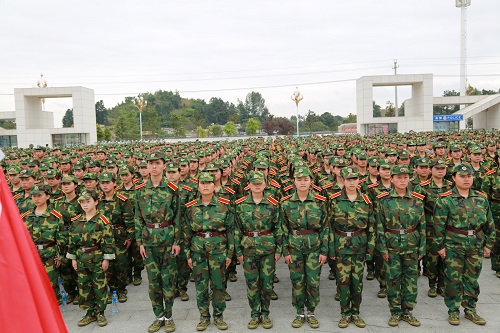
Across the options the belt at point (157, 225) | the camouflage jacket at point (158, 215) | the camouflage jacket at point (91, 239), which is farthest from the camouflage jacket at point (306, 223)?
the camouflage jacket at point (91, 239)

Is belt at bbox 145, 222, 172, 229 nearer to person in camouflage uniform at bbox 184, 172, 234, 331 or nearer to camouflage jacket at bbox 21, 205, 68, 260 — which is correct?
person in camouflage uniform at bbox 184, 172, 234, 331

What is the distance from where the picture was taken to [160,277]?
5277 mm

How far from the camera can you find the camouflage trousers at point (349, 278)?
517cm

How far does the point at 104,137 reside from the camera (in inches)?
Answer: 2361

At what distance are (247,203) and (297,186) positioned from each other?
0.70 metres

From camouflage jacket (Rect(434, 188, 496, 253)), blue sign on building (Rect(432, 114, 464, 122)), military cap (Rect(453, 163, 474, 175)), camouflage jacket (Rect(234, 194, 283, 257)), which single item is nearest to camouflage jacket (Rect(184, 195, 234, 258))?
camouflage jacket (Rect(234, 194, 283, 257))

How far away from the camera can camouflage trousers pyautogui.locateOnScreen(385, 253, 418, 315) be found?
201 inches

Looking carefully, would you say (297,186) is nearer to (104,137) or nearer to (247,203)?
(247,203)

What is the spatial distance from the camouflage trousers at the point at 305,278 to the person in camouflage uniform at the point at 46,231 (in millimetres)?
3284

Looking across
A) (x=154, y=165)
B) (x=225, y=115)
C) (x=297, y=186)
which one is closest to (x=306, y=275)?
(x=297, y=186)

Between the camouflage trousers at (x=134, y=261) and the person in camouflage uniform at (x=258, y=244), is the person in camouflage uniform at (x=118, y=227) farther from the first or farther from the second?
the person in camouflage uniform at (x=258, y=244)

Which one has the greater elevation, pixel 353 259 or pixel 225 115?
pixel 225 115

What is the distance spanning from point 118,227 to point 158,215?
1.55 meters

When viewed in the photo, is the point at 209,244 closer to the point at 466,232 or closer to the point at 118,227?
the point at 118,227
